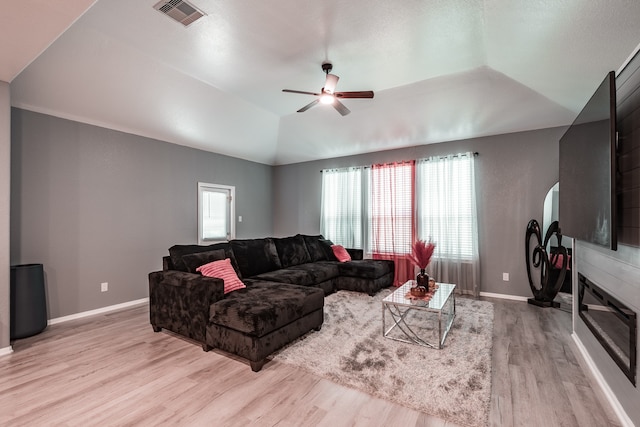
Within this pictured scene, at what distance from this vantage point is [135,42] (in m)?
3.06

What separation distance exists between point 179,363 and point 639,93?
3940 mm

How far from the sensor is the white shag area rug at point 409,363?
1.99 m

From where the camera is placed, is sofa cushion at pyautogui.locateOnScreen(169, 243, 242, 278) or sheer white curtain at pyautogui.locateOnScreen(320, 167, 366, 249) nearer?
sofa cushion at pyautogui.locateOnScreen(169, 243, 242, 278)

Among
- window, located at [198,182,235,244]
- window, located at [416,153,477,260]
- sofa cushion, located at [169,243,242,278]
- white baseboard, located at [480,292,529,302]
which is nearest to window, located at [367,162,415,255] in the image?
window, located at [416,153,477,260]

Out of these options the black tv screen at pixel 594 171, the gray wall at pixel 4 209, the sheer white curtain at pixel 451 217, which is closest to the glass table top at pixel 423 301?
the black tv screen at pixel 594 171

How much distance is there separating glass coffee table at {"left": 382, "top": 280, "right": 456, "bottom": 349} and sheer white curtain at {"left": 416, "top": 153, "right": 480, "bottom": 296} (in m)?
1.33

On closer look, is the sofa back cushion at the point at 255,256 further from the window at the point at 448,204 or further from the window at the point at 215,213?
the window at the point at 448,204

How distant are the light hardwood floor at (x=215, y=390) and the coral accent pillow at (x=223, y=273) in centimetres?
65

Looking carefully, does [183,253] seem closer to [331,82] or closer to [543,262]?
[331,82]

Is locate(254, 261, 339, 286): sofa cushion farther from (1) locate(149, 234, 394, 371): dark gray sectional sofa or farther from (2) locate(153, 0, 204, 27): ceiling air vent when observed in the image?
(2) locate(153, 0, 204, 27): ceiling air vent

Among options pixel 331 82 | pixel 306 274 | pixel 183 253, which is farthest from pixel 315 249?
pixel 331 82

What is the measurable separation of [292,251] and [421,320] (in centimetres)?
236

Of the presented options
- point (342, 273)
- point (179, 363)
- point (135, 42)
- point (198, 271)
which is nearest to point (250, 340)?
point (179, 363)

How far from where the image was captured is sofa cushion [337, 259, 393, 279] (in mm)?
4727
